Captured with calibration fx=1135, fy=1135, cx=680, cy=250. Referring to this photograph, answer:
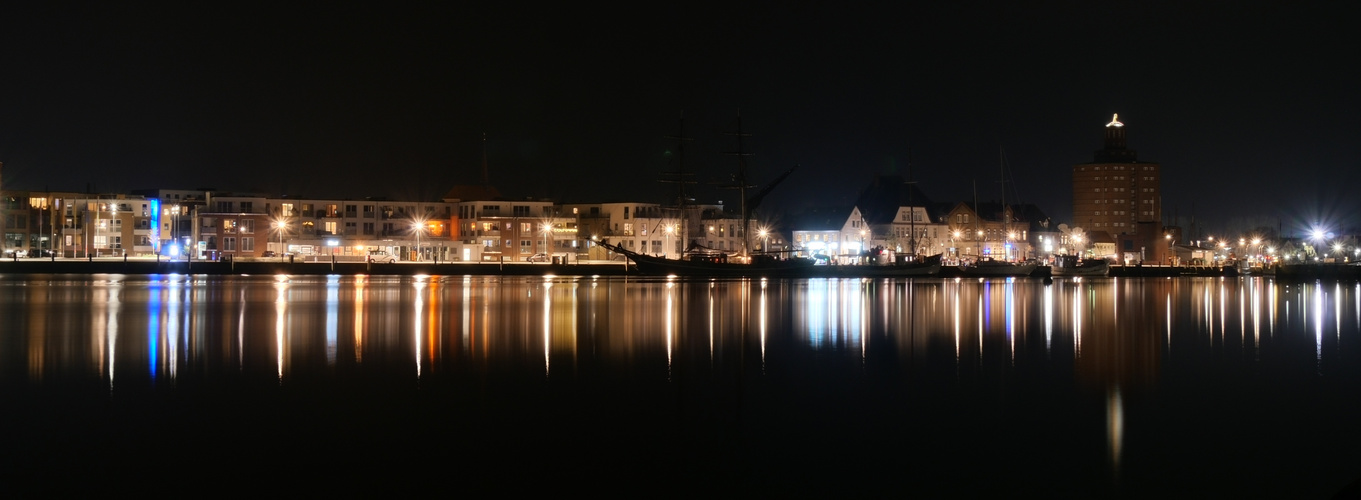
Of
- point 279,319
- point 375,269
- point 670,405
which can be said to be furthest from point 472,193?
point 670,405

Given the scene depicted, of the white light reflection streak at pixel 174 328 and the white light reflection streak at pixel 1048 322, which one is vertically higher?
the white light reflection streak at pixel 174 328

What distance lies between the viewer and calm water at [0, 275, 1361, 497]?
40.7ft

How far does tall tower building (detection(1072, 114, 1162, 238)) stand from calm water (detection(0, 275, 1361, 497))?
167345 millimetres

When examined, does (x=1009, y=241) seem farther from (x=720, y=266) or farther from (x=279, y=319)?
(x=279, y=319)

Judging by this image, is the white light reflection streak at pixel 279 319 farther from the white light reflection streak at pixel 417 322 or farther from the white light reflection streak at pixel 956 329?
the white light reflection streak at pixel 956 329

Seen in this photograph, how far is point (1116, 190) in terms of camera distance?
626 ft

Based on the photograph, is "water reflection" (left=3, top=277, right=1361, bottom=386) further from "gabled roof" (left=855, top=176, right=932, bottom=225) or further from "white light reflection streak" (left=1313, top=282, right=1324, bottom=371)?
"gabled roof" (left=855, top=176, right=932, bottom=225)

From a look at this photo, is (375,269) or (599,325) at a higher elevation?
(375,269)

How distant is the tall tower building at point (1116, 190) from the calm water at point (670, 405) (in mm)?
167345

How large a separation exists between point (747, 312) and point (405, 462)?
25.4 m

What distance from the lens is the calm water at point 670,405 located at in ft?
40.7

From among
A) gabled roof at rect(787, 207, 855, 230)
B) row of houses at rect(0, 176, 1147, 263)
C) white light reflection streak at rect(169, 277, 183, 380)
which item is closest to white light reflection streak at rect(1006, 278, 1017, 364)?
white light reflection streak at rect(169, 277, 183, 380)

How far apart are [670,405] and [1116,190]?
189386 mm

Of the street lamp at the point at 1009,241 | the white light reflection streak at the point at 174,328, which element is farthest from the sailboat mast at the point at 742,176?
the white light reflection streak at the point at 174,328
